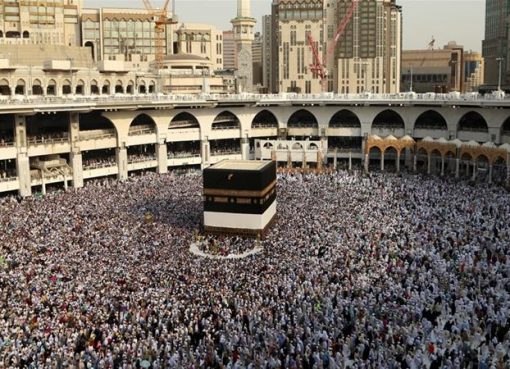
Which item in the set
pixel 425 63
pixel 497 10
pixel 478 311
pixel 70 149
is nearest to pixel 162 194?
pixel 70 149

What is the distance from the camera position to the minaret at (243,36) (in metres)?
86.0

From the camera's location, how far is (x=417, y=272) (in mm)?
21797

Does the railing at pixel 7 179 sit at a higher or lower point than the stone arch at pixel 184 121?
lower

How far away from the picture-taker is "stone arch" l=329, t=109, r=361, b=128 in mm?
53000

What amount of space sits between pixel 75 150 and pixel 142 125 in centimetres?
807

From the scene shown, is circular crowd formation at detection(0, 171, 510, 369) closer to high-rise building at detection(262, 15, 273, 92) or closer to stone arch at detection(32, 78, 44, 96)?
stone arch at detection(32, 78, 44, 96)

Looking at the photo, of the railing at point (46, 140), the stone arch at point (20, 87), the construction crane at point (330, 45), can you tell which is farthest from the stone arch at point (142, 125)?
the construction crane at point (330, 45)

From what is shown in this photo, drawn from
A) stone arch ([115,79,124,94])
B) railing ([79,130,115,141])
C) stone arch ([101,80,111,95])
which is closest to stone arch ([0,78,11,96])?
railing ([79,130,115,141])

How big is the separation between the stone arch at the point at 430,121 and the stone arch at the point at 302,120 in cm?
881

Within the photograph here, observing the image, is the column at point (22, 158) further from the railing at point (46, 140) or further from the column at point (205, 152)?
the column at point (205, 152)

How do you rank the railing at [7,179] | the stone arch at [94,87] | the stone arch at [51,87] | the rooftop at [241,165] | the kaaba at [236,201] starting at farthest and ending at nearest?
the stone arch at [94,87] → the stone arch at [51,87] → the railing at [7,179] → the rooftop at [241,165] → the kaaba at [236,201]

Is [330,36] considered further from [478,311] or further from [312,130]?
[478,311]

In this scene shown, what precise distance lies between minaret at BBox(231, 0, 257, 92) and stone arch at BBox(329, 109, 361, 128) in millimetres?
30655

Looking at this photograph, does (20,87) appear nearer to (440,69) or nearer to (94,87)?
(94,87)
